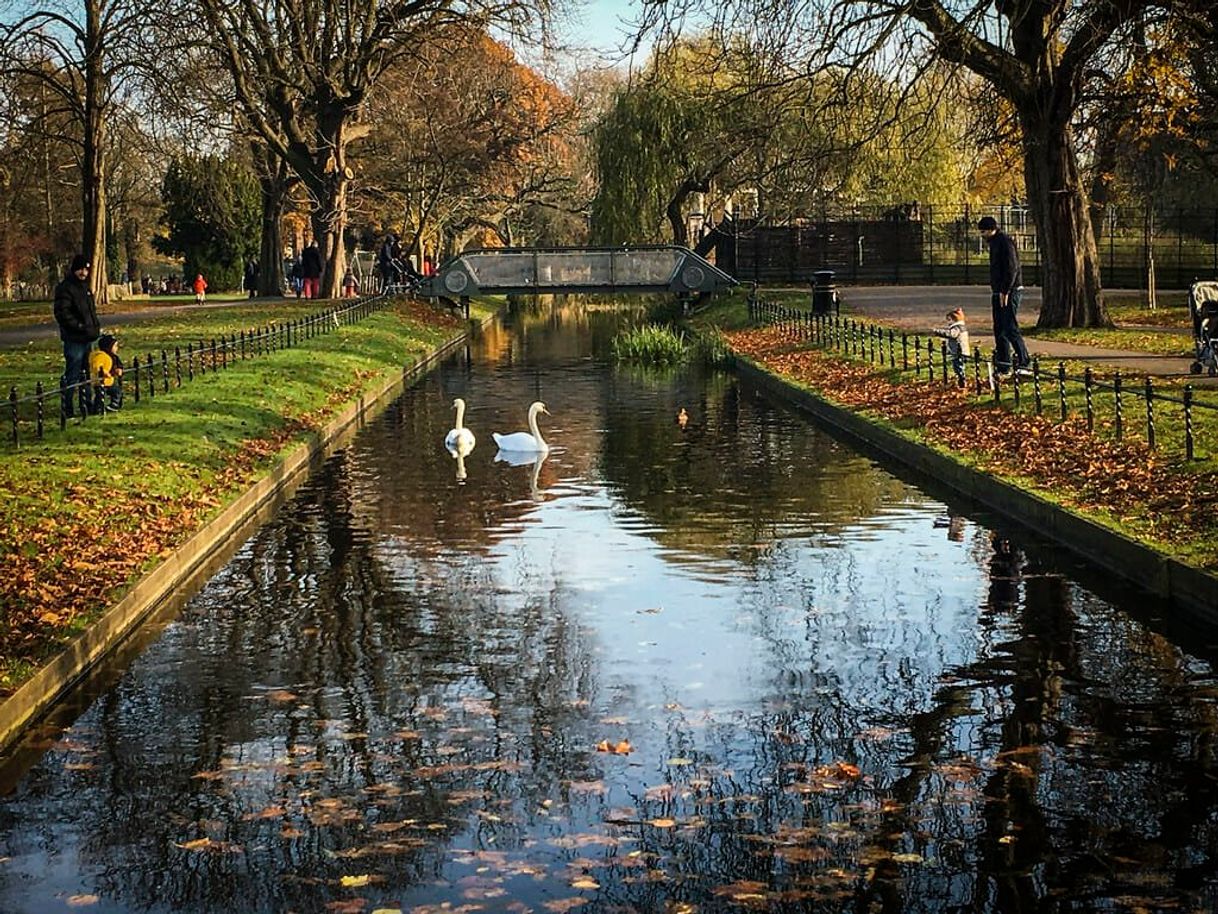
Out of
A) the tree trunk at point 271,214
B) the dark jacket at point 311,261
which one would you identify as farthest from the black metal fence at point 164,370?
the tree trunk at point 271,214

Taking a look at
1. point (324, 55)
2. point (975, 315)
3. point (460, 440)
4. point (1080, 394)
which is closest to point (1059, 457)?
point (1080, 394)

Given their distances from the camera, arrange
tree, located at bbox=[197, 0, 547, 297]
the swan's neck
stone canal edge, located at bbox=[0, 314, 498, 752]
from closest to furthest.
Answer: stone canal edge, located at bbox=[0, 314, 498, 752] < the swan's neck < tree, located at bbox=[197, 0, 547, 297]

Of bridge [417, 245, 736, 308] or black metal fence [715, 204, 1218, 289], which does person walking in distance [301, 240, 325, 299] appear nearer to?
bridge [417, 245, 736, 308]

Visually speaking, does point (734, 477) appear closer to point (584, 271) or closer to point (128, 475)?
point (128, 475)

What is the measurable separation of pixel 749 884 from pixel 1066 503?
961 cm

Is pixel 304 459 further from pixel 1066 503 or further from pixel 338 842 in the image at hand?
pixel 338 842

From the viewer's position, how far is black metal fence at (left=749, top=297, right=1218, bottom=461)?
59.5ft

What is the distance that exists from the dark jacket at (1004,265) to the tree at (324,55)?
88.0 ft

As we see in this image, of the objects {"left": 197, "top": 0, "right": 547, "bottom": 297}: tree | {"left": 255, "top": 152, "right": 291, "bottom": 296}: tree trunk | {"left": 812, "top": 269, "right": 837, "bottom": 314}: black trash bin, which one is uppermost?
{"left": 197, "top": 0, "right": 547, "bottom": 297}: tree

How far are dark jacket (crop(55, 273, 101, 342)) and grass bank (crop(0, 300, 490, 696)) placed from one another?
3.77 feet

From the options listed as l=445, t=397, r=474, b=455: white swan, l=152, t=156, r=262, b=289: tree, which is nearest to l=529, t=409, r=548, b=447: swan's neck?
l=445, t=397, r=474, b=455: white swan

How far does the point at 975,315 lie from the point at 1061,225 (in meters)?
8.17

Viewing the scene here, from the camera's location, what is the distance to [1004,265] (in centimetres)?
2434

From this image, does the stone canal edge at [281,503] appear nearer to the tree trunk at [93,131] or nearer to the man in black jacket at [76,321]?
the man in black jacket at [76,321]
